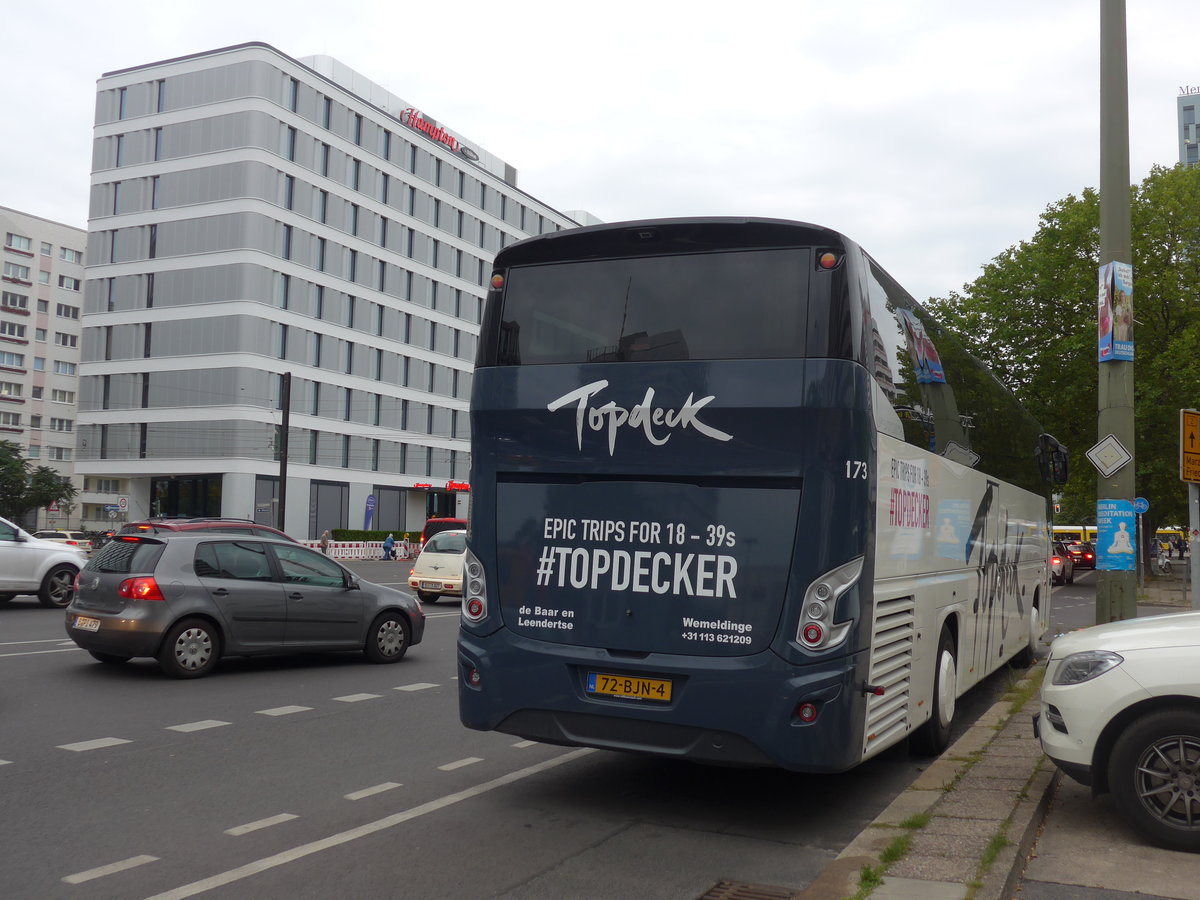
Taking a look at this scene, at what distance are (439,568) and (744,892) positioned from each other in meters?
19.7

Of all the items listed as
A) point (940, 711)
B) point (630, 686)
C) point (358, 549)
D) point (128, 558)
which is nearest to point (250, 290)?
point (358, 549)

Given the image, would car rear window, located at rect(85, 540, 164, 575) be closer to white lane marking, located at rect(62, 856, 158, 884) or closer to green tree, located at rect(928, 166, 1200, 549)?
white lane marking, located at rect(62, 856, 158, 884)

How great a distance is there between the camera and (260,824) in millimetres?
6188

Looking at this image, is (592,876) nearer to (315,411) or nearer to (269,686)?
(269,686)

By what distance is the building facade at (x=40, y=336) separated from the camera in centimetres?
9619

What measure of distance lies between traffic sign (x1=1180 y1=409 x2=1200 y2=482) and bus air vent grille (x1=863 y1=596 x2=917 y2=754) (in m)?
5.77

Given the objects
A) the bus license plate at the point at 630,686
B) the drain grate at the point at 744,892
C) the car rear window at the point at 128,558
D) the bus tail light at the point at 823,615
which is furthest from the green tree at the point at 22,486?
the drain grate at the point at 744,892

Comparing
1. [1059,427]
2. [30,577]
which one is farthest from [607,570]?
[1059,427]

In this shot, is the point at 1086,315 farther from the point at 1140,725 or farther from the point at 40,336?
the point at 40,336

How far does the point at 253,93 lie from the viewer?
59125mm

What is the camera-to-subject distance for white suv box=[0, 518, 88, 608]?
19.2m

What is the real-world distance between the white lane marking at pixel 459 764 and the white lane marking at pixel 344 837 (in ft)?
1.32

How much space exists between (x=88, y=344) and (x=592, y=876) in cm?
6492

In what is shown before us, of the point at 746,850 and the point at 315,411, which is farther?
the point at 315,411
